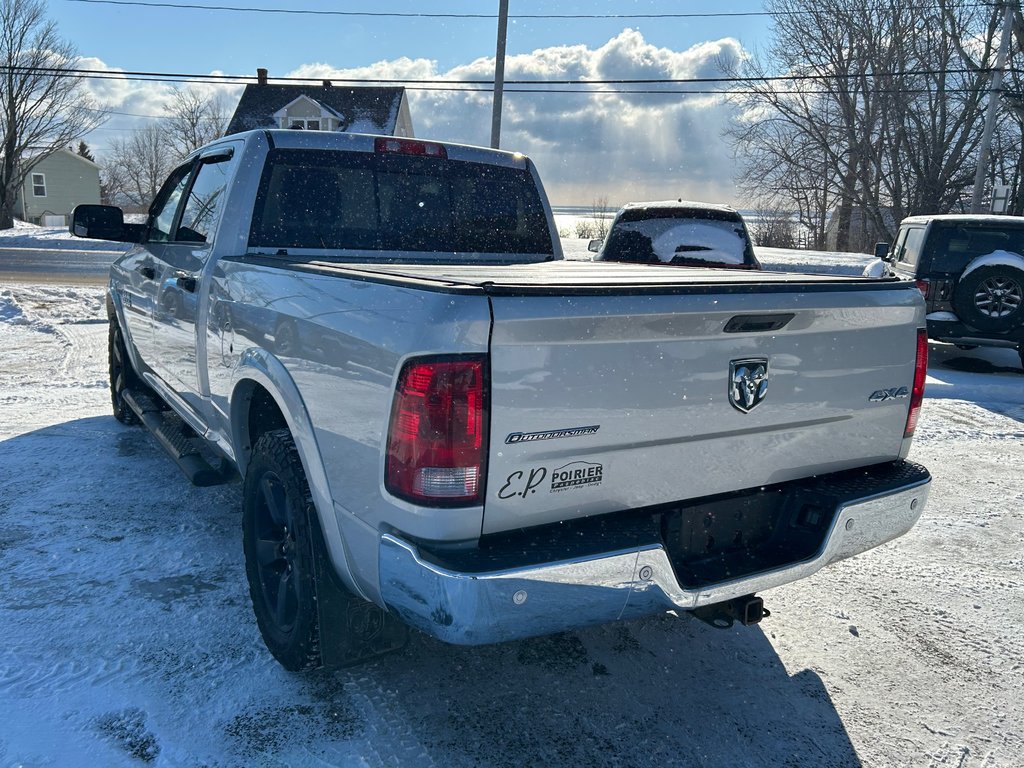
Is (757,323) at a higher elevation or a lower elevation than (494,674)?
higher

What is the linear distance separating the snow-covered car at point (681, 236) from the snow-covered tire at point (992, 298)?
241 cm

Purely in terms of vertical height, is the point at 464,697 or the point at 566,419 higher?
the point at 566,419

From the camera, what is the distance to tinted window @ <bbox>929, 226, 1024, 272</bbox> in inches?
383

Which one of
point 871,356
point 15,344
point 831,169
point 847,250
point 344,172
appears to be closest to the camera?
point 871,356

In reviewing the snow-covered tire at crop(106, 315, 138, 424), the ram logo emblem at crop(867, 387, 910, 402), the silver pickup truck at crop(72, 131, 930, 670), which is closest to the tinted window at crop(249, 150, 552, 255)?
the silver pickup truck at crop(72, 131, 930, 670)

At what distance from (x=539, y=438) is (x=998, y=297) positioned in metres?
9.10

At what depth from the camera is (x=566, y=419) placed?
7.23 ft

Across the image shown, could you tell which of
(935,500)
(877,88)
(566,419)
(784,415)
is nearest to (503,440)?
(566,419)

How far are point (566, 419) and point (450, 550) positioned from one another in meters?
0.47

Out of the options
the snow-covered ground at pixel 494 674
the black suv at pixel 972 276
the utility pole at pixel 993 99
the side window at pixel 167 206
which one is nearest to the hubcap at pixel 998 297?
the black suv at pixel 972 276

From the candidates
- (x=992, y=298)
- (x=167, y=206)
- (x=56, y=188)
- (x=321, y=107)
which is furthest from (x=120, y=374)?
(x=56, y=188)

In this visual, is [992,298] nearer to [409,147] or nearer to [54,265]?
[409,147]

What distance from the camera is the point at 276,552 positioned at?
3043mm

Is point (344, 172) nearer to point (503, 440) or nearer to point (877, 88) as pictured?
point (503, 440)
